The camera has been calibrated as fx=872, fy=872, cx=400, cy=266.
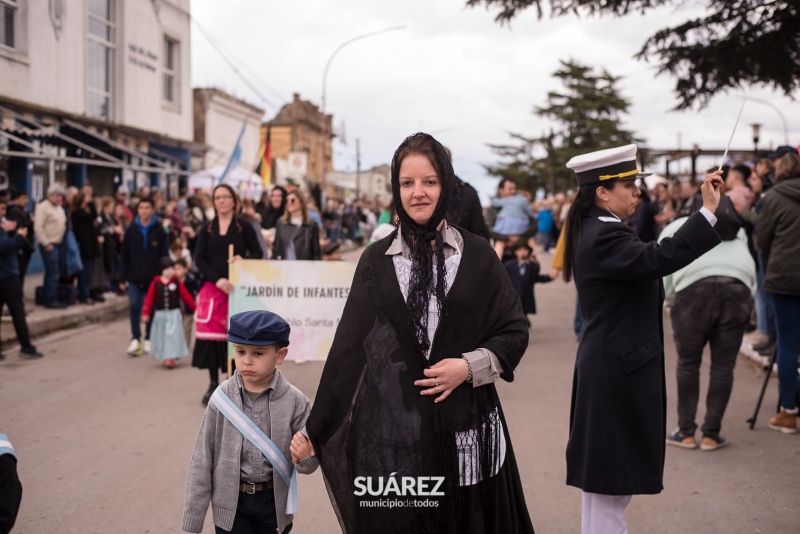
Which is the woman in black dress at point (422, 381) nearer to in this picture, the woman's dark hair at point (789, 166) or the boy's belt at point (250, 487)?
the boy's belt at point (250, 487)

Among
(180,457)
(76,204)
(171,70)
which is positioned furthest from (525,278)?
(171,70)

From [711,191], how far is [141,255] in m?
8.53

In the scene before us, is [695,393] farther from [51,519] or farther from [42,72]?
[42,72]

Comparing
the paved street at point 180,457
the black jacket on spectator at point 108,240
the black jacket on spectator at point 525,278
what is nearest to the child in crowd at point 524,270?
the black jacket on spectator at point 525,278

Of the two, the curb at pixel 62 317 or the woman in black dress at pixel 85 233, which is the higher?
the woman in black dress at pixel 85 233

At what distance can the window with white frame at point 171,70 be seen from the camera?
27.6 m

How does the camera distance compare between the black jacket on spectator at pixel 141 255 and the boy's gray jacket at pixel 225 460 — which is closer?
the boy's gray jacket at pixel 225 460

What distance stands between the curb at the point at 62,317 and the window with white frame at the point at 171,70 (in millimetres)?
13238

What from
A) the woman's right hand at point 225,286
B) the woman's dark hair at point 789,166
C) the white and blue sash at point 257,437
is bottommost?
the white and blue sash at point 257,437

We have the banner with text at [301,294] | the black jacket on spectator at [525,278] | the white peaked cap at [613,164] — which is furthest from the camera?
the black jacket on spectator at [525,278]

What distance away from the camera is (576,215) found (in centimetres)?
425

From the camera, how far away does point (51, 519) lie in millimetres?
5078

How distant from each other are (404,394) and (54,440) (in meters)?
4.79

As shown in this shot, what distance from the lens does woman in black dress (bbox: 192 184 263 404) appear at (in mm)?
7906
